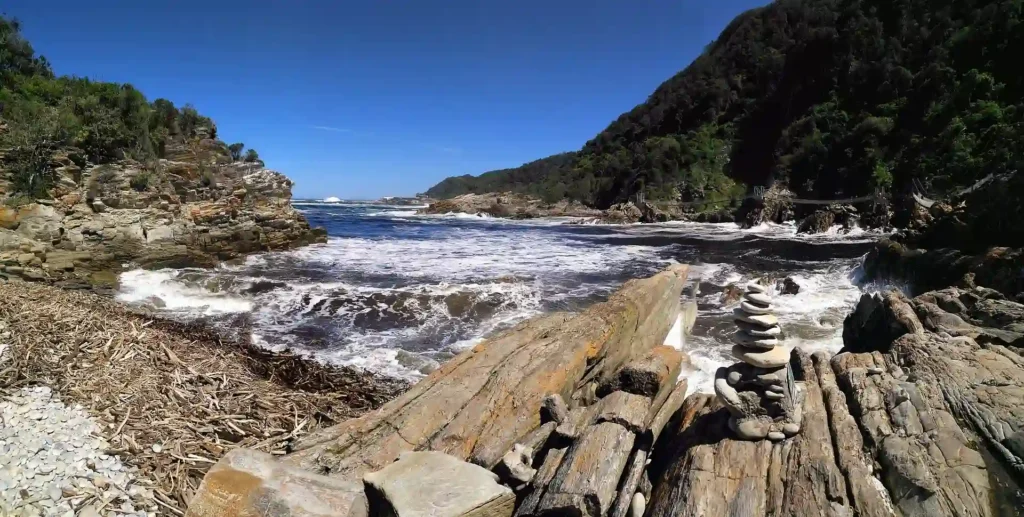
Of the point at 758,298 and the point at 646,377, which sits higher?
the point at 758,298

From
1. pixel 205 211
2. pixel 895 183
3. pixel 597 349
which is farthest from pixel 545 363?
pixel 895 183

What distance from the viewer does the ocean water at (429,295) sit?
904 cm

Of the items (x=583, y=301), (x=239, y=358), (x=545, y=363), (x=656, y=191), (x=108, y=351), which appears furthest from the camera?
(x=656, y=191)

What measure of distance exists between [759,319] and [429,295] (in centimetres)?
1012

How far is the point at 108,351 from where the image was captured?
17.9 ft

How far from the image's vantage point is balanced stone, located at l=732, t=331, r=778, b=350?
10.7 feet

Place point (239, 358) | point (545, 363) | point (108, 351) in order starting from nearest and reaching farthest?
1. point (545, 363)
2. point (108, 351)
3. point (239, 358)

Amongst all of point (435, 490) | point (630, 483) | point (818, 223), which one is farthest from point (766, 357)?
point (818, 223)

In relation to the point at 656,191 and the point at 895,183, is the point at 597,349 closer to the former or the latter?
the point at 895,183

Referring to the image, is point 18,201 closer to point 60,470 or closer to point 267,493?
point 60,470

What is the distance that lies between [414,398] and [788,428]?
3157mm

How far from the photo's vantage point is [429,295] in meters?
12.6

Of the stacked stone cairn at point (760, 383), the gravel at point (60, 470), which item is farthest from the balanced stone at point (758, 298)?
the gravel at point (60, 470)

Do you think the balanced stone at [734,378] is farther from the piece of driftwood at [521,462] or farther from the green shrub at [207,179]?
the green shrub at [207,179]
